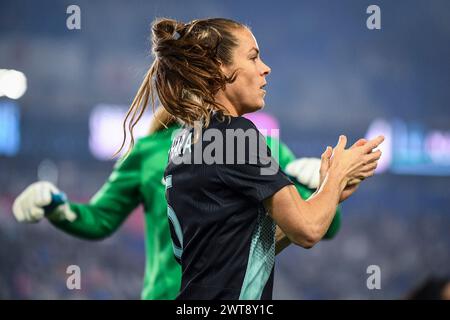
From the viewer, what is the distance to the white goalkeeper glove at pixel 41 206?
88.9 inches

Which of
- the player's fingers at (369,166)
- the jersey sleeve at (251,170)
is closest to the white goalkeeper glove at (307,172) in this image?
the player's fingers at (369,166)

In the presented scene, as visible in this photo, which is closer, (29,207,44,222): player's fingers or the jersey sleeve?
the jersey sleeve

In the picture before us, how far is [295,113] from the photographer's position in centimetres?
383

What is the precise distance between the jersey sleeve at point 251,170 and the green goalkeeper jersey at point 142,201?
0.94m

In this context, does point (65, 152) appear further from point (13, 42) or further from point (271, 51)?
point (271, 51)

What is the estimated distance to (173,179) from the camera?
4.49 ft

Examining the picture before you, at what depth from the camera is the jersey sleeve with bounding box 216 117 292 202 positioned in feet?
4.12

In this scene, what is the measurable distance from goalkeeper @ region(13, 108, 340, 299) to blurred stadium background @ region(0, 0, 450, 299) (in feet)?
4.87

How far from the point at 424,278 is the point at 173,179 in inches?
107

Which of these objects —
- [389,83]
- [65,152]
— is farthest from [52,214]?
[389,83]

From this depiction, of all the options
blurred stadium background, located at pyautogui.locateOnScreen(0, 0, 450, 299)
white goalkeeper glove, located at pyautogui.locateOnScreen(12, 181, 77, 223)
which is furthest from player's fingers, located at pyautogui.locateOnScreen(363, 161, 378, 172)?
blurred stadium background, located at pyautogui.locateOnScreen(0, 0, 450, 299)

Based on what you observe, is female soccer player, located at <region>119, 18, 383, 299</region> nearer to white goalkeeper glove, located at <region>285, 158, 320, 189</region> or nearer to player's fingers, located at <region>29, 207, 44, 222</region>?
white goalkeeper glove, located at <region>285, 158, 320, 189</region>

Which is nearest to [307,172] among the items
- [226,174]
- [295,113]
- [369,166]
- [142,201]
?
[142,201]

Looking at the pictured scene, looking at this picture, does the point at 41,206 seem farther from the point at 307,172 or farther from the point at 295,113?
the point at 295,113
